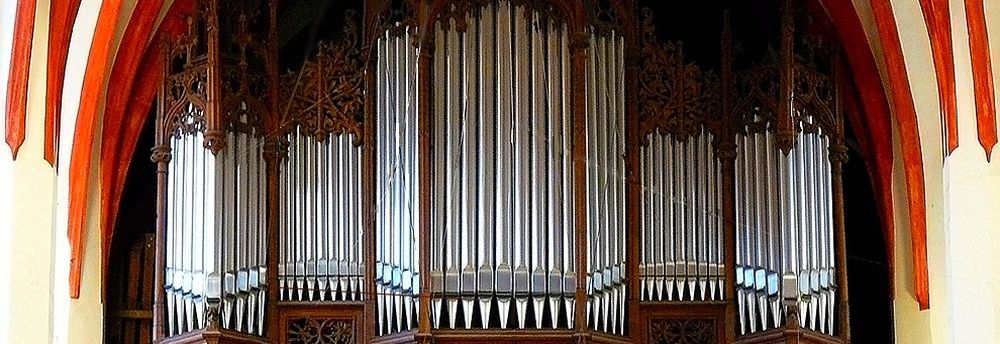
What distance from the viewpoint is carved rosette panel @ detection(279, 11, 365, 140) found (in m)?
20.5

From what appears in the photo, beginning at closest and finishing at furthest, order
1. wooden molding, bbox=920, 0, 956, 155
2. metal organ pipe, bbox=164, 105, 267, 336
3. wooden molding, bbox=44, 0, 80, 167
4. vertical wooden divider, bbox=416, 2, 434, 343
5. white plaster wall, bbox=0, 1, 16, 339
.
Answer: white plaster wall, bbox=0, 1, 16, 339, wooden molding, bbox=44, 0, 80, 167, wooden molding, bbox=920, 0, 956, 155, vertical wooden divider, bbox=416, 2, 434, 343, metal organ pipe, bbox=164, 105, 267, 336

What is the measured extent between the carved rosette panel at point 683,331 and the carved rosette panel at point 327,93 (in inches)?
116

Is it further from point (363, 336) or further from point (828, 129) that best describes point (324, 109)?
point (828, 129)

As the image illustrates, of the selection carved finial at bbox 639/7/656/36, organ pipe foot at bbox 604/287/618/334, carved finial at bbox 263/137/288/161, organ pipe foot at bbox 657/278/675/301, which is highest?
carved finial at bbox 639/7/656/36

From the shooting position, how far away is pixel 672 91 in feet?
67.9

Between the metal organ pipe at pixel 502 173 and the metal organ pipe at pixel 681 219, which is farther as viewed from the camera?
the metal organ pipe at pixel 681 219

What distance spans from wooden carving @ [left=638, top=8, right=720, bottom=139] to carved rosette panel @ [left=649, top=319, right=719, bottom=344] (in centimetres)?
159

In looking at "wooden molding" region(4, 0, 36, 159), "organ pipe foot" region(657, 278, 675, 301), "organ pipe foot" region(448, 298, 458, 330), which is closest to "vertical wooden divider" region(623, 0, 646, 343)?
"organ pipe foot" region(657, 278, 675, 301)

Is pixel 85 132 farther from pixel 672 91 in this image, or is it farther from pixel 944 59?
pixel 944 59

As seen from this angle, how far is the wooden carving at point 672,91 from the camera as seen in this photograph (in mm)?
20562

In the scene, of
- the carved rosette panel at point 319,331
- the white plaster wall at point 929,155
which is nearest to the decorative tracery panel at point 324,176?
the carved rosette panel at point 319,331

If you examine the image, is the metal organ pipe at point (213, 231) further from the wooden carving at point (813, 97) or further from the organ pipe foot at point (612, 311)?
the wooden carving at point (813, 97)

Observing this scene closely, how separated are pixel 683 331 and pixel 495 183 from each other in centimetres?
196

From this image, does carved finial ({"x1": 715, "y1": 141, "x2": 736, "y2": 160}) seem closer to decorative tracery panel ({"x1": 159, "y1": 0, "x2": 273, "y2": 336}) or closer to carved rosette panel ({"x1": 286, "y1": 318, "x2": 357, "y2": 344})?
carved rosette panel ({"x1": 286, "y1": 318, "x2": 357, "y2": 344})
